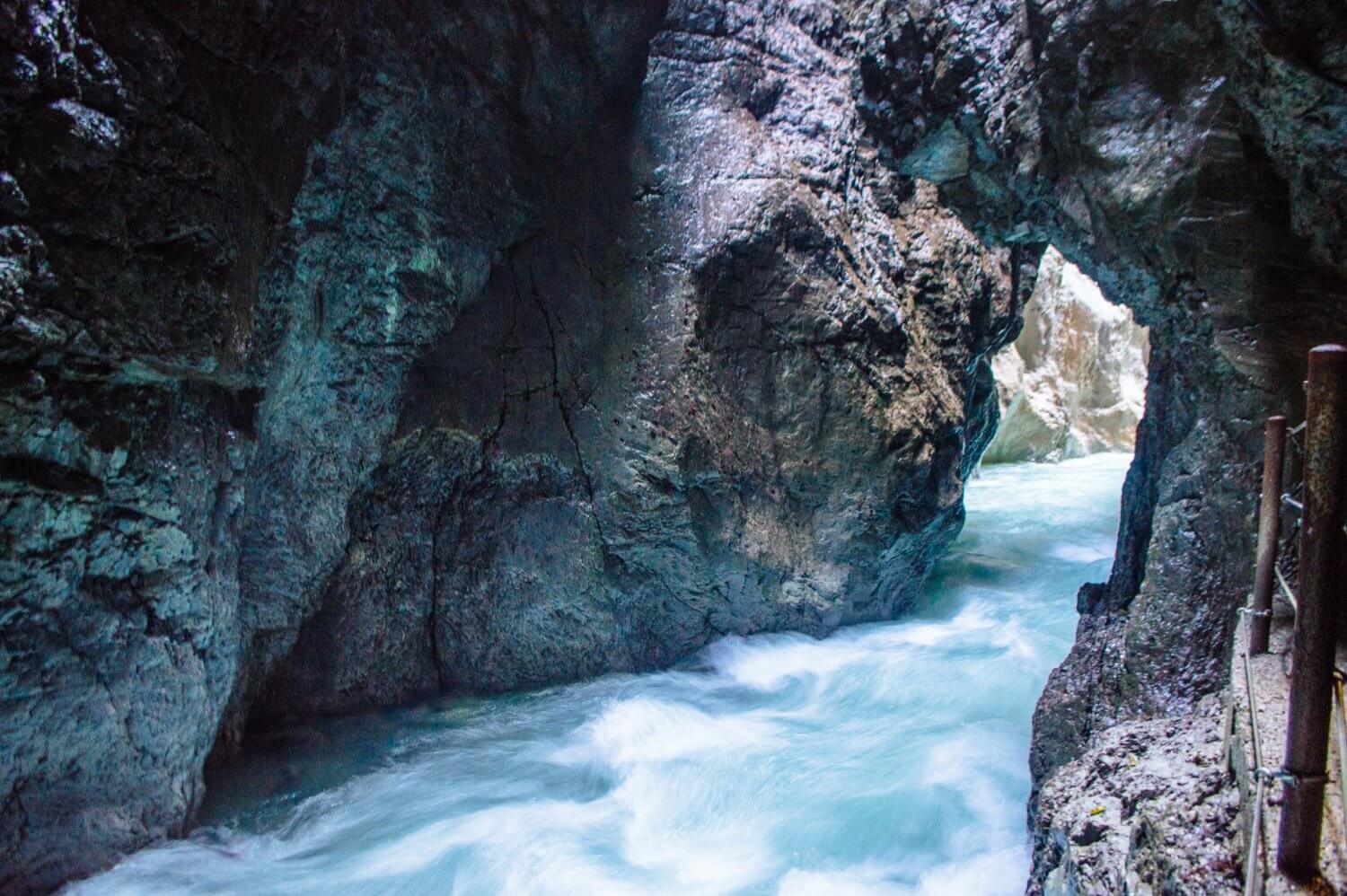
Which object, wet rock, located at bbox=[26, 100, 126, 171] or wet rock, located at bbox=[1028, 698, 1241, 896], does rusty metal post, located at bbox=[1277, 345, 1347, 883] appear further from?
wet rock, located at bbox=[26, 100, 126, 171]

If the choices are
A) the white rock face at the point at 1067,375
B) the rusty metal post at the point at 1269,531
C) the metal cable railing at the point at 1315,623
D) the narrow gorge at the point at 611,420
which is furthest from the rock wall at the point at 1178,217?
the white rock face at the point at 1067,375

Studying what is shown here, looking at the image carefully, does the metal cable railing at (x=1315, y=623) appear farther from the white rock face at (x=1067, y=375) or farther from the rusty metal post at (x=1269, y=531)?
the white rock face at (x=1067, y=375)

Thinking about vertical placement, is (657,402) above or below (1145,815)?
above

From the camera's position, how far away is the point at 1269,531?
2.47 meters

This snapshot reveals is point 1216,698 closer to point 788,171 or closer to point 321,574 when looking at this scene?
point 788,171

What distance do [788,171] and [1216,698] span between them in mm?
4237

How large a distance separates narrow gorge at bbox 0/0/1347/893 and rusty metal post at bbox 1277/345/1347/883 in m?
0.47

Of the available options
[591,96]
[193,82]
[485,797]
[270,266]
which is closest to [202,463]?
[270,266]

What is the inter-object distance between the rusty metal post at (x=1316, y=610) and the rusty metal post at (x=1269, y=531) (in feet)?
3.68

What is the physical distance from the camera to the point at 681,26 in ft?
18.3

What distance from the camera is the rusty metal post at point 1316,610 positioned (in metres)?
1.47

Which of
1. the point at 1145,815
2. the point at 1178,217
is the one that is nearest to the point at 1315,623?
the point at 1145,815

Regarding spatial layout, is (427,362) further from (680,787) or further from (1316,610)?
(1316,610)

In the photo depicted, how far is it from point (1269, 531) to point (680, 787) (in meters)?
3.57
